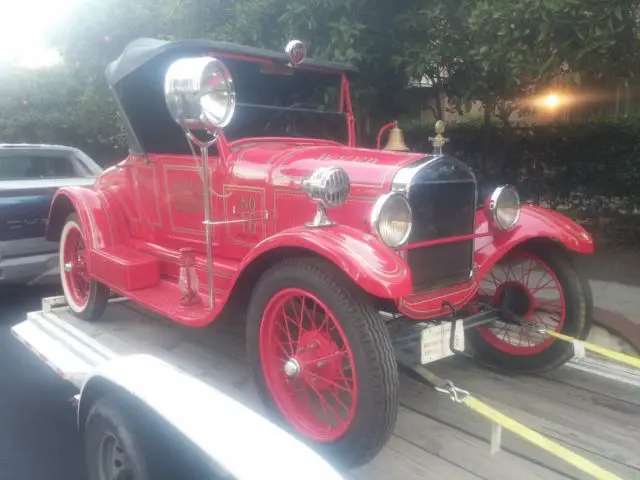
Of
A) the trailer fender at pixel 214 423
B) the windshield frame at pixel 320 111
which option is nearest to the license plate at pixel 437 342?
the trailer fender at pixel 214 423

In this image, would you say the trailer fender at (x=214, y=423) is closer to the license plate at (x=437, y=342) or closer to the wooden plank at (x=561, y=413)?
the license plate at (x=437, y=342)

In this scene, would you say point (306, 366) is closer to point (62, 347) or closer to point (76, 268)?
point (62, 347)

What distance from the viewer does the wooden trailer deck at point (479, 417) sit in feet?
6.71

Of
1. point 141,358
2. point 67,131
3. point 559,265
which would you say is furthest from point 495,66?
point 67,131

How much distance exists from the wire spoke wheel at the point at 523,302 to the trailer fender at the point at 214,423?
1869 millimetres

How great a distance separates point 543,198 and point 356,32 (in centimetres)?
355

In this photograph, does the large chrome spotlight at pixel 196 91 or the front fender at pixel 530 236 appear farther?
the front fender at pixel 530 236

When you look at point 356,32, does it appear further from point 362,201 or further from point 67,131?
point 67,131

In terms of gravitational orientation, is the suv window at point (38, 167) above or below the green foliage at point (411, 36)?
below

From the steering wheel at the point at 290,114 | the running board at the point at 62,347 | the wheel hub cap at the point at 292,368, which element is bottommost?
the running board at the point at 62,347

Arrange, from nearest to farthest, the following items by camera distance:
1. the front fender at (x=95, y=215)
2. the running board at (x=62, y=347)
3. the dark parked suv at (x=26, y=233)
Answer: the running board at (x=62, y=347) → the front fender at (x=95, y=215) → the dark parked suv at (x=26, y=233)

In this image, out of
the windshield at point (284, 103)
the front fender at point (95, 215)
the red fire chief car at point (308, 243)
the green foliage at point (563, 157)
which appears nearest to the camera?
the red fire chief car at point (308, 243)

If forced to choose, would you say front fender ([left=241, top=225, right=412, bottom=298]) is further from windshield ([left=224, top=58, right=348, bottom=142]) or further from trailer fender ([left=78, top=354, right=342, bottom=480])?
windshield ([left=224, top=58, right=348, bottom=142])

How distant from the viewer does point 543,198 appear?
732 centimetres
